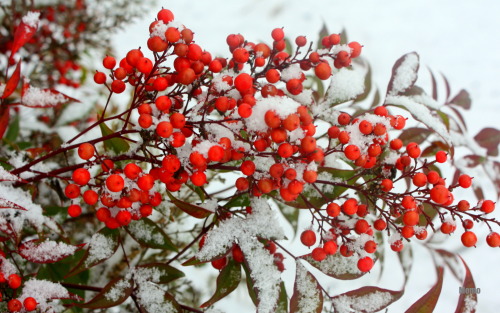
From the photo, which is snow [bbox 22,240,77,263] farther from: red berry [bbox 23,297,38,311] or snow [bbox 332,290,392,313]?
snow [bbox 332,290,392,313]

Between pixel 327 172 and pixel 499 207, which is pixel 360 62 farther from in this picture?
pixel 499 207

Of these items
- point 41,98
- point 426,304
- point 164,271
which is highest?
point 41,98

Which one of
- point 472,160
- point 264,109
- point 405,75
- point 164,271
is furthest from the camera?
point 472,160

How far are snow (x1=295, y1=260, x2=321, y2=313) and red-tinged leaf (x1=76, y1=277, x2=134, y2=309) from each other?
1.04ft

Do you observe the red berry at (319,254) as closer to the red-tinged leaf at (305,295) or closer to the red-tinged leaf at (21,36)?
the red-tinged leaf at (305,295)

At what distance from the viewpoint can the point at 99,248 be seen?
836 millimetres

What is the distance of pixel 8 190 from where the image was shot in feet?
2.99

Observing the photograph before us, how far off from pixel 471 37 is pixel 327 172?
2.31m

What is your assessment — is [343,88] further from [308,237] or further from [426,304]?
[426,304]

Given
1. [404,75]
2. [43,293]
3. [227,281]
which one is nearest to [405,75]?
[404,75]

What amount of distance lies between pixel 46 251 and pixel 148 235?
19 cm

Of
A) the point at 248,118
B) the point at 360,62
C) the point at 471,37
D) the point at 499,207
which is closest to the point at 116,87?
the point at 248,118

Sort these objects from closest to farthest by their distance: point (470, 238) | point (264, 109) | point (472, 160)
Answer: point (264, 109), point (470, 238), point (472, 160)

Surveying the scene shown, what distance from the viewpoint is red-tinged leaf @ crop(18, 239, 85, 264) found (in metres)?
0.81
